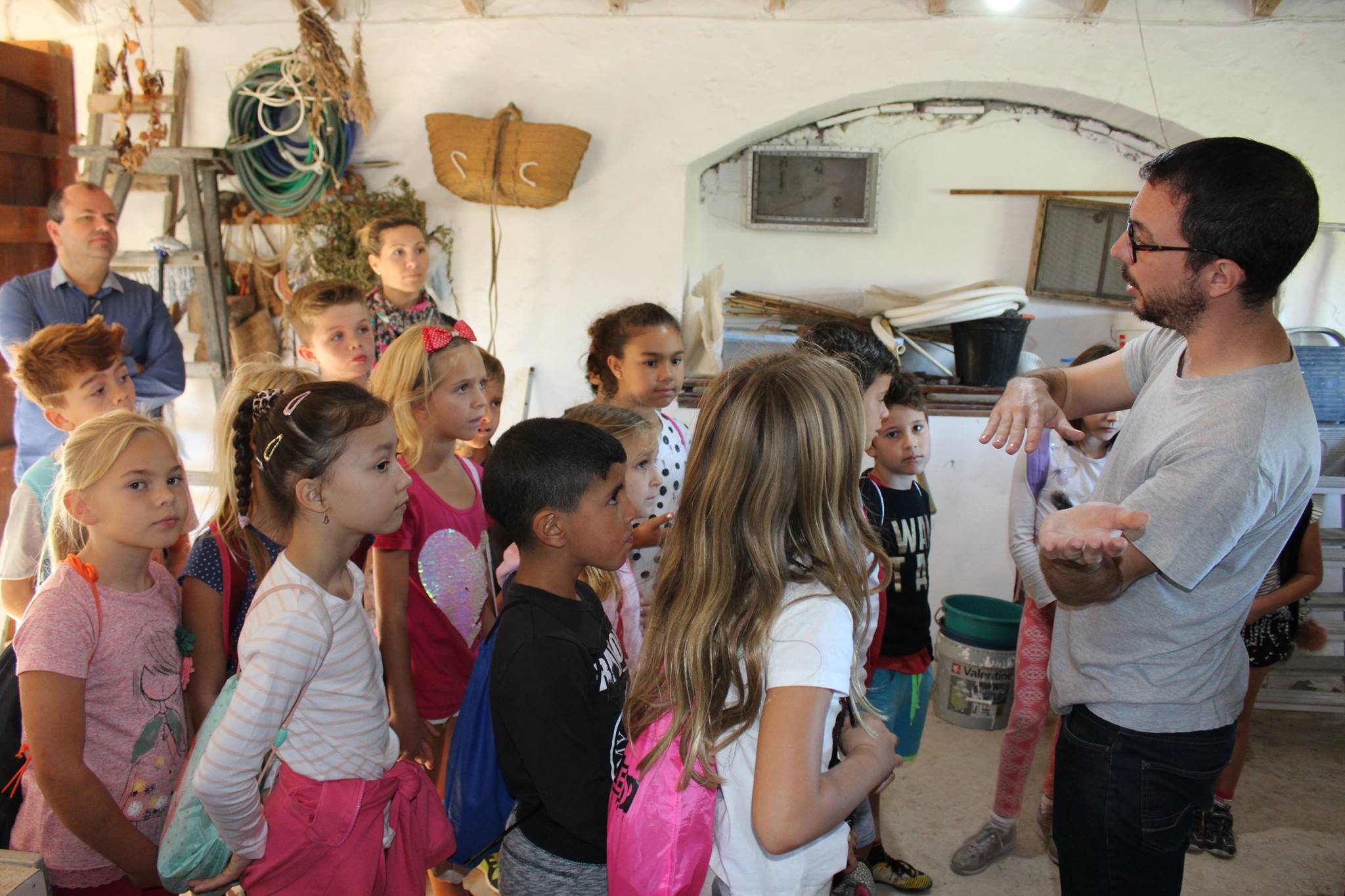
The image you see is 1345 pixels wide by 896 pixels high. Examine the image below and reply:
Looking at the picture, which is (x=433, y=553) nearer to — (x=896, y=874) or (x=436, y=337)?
(x=436, y=337)

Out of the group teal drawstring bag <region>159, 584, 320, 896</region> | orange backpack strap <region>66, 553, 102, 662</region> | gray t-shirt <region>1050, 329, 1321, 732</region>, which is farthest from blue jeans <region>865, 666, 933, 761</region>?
orange backpack strap <region>66, 553, 102, 662</region>

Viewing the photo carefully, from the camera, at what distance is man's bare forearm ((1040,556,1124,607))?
1512 mm

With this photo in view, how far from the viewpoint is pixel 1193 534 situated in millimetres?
1508

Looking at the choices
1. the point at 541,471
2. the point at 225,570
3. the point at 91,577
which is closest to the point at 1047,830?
the point at 541,471

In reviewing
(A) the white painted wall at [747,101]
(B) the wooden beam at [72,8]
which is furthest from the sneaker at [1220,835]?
(B) the wooden beam at [72,8]

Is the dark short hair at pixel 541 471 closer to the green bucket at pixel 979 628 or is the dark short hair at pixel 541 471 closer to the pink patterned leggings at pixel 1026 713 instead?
the pink patterned leggings at pixel 1026 713

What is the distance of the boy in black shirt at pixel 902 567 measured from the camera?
253 centimetres

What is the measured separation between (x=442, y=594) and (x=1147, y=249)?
5.58 ft

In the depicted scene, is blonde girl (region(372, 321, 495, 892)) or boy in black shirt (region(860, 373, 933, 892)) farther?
boy in black shirt (region(860, 373, 933, 892))

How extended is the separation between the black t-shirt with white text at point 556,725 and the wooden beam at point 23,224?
4284 millimetres

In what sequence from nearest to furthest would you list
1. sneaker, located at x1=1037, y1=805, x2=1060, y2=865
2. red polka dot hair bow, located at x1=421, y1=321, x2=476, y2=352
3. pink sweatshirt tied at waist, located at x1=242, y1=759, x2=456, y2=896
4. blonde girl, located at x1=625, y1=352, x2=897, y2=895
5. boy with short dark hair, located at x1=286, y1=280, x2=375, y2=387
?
blonde girl, located at x1=625, y1=352, x2=897, y2=895
pink sweatshirt tied at waist, located at x1=242, y1=759, x2=456, y2=896
red polka dot hair bow, located at x1=421, y1=321, x2=476, y2=352
sneaker, located at x1=1037, y1=805, x2=1060, y2=865
boy with short dark hair, located at x1=286, y1=280, x2=375, y2=387

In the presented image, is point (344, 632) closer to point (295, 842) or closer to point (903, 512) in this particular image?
point (295, 842)

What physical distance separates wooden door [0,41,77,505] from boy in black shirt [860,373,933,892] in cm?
418

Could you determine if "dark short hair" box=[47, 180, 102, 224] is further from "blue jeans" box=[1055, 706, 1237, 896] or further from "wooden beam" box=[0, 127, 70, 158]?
"blue jeans" box=[1055, 706, 1237, 896]
